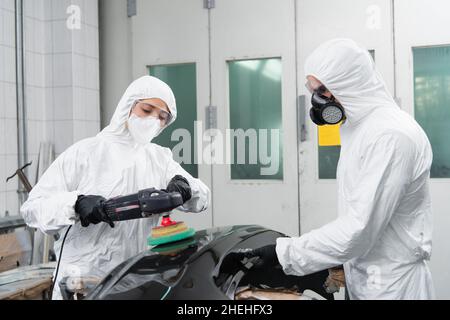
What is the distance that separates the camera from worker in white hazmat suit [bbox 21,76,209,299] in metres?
1.63

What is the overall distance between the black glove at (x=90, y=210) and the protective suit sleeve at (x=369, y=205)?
678 millimetres

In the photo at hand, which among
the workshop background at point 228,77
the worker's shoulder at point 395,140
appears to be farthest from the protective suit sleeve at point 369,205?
the workshop background at point 228,77

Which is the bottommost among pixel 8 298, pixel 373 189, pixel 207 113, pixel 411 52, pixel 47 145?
pixel 8 298

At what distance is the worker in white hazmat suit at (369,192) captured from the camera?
1245mm

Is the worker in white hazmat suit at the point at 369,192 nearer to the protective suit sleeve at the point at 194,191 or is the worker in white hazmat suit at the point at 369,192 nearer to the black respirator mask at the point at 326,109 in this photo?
the black respirator mask at the point at 326,109

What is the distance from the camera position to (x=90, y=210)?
155cm

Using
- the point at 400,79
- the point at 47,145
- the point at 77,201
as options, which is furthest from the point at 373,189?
the point at 47,145

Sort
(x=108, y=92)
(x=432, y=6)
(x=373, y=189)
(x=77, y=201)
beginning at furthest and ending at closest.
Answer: (x=108, y=92)
(x=432, y=6)
(x=77, y=201)
(x=373, y=189)

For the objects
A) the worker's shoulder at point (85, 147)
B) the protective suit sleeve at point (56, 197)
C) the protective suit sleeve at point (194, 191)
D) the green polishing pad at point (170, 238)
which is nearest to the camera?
the green polishing pad at point (170, 238)

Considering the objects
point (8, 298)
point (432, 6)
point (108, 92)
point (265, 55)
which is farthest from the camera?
point (108, 92)

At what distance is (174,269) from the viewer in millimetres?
1247

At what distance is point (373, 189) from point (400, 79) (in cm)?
172

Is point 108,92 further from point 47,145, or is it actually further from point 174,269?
point 174,269

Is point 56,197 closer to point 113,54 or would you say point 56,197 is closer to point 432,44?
point 113,54
